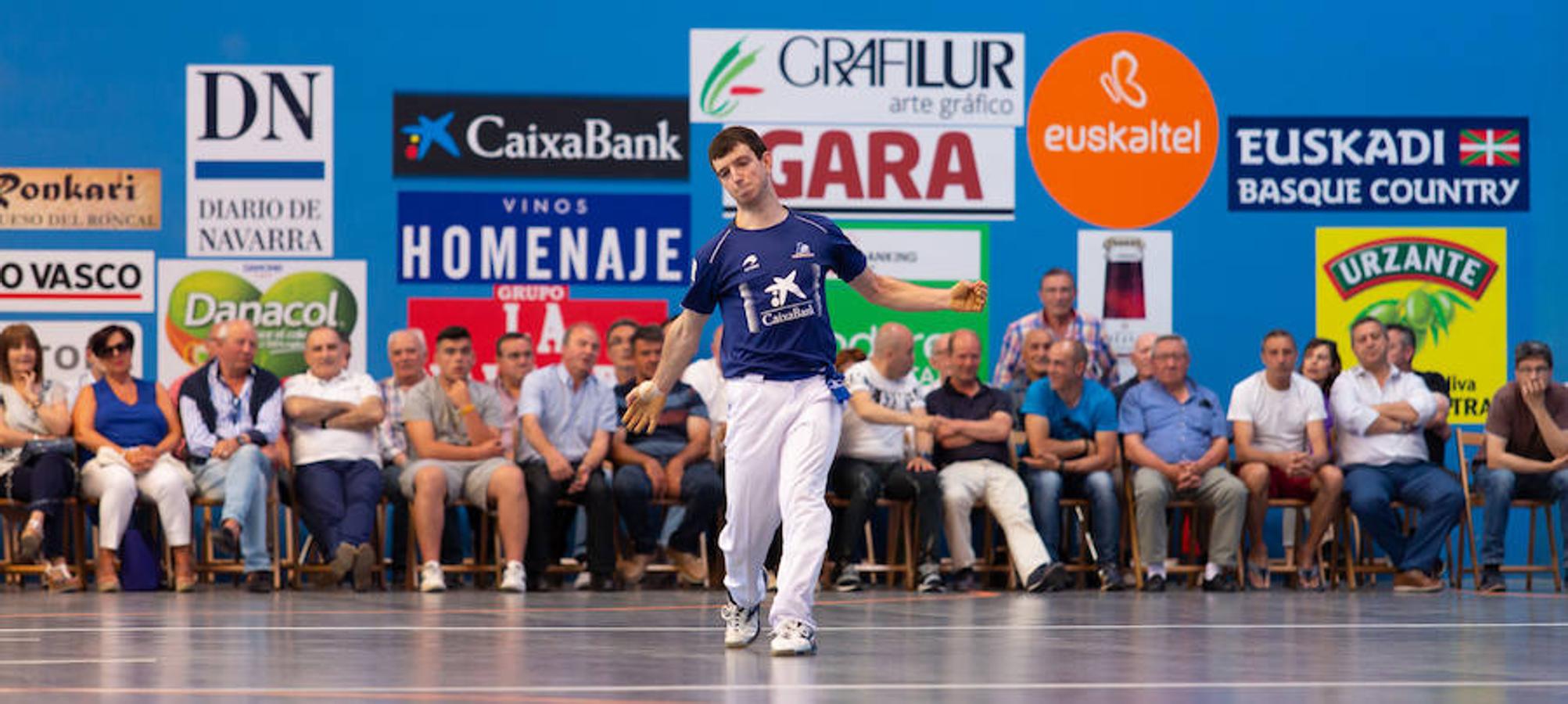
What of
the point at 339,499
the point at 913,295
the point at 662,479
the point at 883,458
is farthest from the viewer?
the point at 883,458

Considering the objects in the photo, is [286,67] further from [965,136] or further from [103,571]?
[965,136]

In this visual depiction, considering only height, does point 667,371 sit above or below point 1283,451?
above

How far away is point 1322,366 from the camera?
10.3 meters

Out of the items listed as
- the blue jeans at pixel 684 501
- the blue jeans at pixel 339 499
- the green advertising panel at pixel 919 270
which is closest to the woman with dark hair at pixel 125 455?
the blue jeans at pixel 339 499

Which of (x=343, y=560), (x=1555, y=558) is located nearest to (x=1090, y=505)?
(x=1555, y=558)

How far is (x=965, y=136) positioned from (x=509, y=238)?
94.9 inches

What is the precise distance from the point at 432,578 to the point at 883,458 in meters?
2.16

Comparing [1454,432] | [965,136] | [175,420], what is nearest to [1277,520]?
[1454,432]

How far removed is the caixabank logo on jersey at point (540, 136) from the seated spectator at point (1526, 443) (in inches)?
166

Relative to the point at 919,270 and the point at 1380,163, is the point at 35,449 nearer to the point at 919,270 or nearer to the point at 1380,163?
the point at 919,270

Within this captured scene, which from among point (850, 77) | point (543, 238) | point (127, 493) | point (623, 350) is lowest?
point (127, 493)

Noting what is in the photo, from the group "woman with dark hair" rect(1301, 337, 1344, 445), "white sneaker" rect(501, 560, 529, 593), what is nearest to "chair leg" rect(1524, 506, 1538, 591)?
"woman with dark hair" rect(1301, 337, 1344, 445)

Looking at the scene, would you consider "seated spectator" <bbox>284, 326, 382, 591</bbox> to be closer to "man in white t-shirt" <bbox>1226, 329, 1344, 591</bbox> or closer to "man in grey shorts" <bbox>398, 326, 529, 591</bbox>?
"man in grey shorts" <bbox>398, 326, 529, 591</bbox>

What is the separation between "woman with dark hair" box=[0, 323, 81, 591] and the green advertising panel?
3.81 meters
